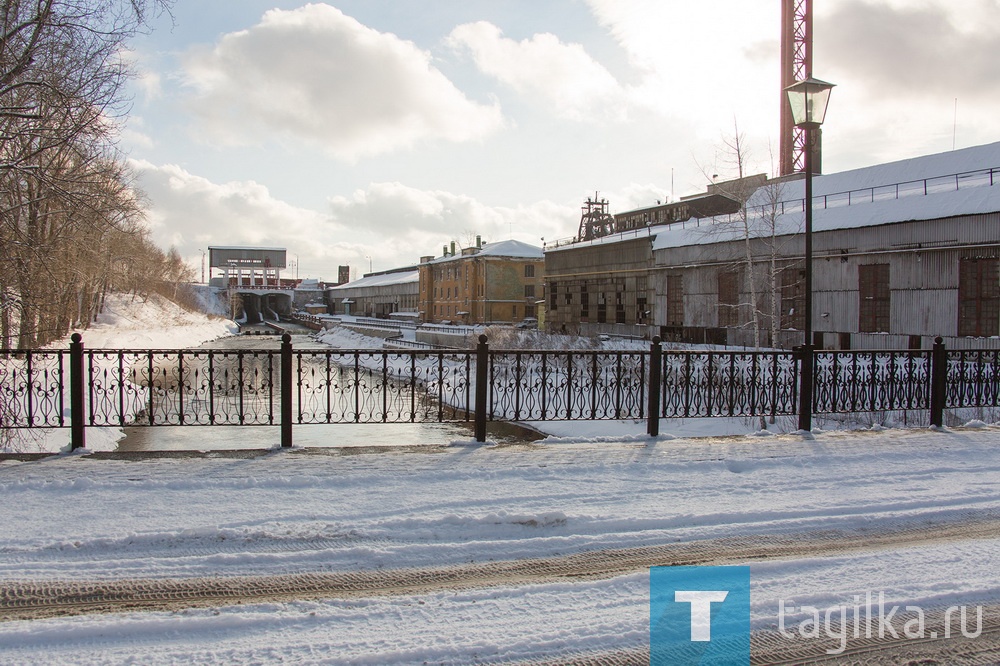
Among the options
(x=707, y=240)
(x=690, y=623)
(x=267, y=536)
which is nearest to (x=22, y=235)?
(x=267, y=536)

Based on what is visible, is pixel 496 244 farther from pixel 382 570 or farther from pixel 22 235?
pixel 382 570

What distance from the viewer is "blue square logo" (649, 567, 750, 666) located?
10.1 ft

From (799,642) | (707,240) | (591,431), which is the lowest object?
(591,431)

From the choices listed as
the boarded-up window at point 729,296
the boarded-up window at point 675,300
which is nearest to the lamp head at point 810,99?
the boarded-up window at point 729,296

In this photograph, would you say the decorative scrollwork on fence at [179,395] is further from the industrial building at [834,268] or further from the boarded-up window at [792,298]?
the boarded-up window at [792,298]

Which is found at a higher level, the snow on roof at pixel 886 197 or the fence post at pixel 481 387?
the snow on roof at pixel 886 197

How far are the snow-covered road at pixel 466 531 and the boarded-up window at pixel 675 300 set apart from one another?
61.7 ft

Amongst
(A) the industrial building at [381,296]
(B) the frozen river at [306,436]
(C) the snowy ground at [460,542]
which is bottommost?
(B) the frozen river at [306,436]

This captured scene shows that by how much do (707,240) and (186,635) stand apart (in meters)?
23.9

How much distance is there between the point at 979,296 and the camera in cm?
1611

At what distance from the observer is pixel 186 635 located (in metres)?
3.19

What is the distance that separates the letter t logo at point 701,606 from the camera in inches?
128

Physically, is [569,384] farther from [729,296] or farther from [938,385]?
[729,296]

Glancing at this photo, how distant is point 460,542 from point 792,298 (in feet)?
65.2
